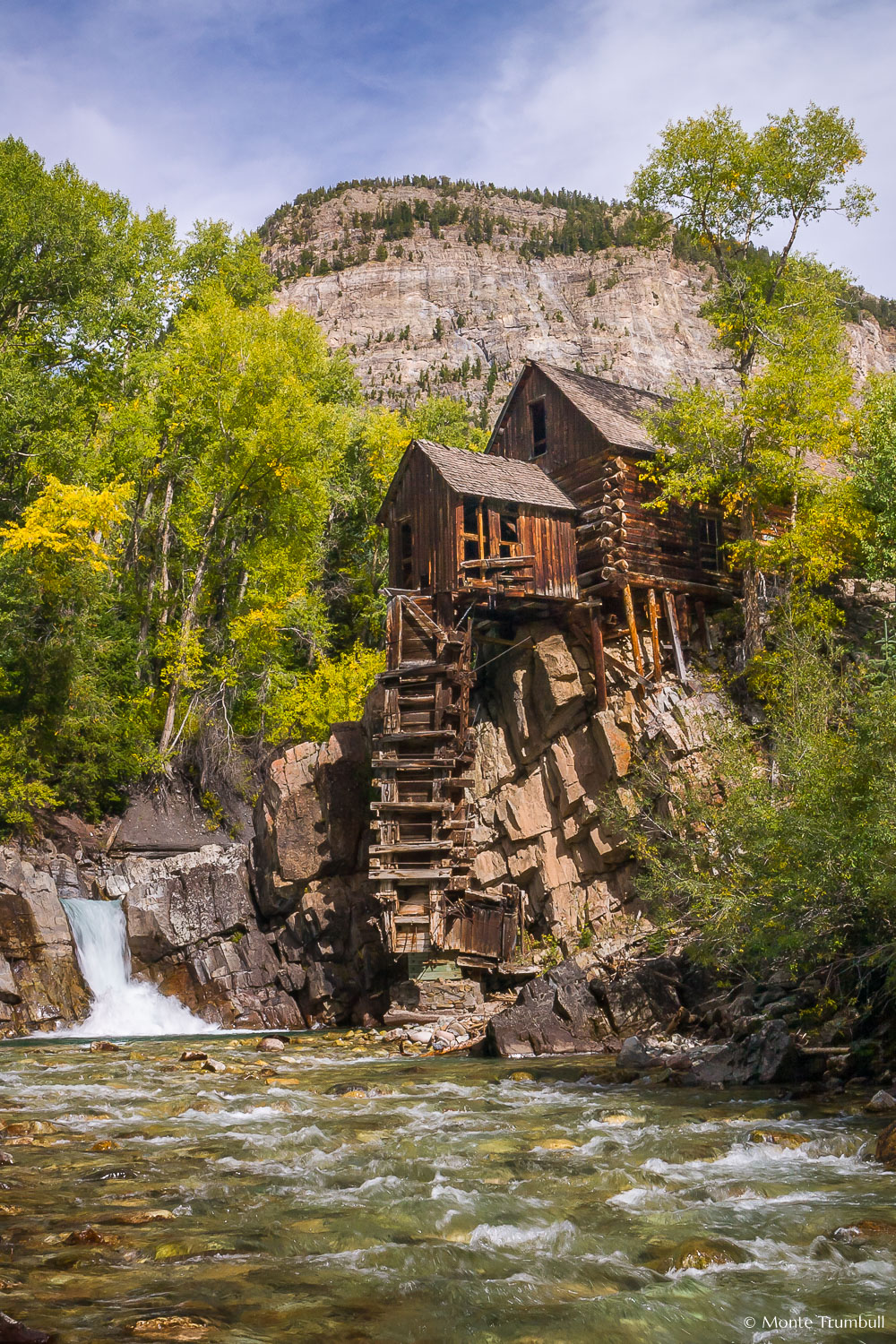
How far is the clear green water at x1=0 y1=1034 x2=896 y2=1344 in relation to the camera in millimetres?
5766

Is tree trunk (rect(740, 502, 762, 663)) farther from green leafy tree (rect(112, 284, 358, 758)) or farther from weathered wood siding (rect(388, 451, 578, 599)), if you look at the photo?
green leafy tree (rect(112, 284, 358, 758))

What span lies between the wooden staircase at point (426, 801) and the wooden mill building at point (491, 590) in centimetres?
4

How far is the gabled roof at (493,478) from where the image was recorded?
2677cm

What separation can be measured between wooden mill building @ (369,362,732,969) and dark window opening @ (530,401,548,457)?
40 mm

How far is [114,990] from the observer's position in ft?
80.2

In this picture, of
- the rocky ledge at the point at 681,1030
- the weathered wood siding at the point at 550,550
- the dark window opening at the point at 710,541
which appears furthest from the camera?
the dark window opening at the point at 710,541

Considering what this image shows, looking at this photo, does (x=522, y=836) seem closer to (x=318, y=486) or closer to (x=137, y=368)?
(x=318, y=486)

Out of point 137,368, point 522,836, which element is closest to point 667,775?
point 522,836

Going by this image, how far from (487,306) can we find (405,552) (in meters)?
98.0

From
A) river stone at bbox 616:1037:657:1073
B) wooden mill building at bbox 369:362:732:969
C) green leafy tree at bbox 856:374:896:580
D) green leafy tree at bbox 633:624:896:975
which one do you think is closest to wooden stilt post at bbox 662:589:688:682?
wooden mill building at bbox 369:362:732:969

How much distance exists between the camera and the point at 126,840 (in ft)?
98.5

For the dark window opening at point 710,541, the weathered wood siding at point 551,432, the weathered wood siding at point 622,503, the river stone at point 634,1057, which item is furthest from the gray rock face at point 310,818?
the river stone at point 634,1057

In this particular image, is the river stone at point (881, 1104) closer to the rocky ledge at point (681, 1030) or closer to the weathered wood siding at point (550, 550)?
the rocky ledge at point (681, 1030)

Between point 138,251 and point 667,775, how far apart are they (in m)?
28.7
